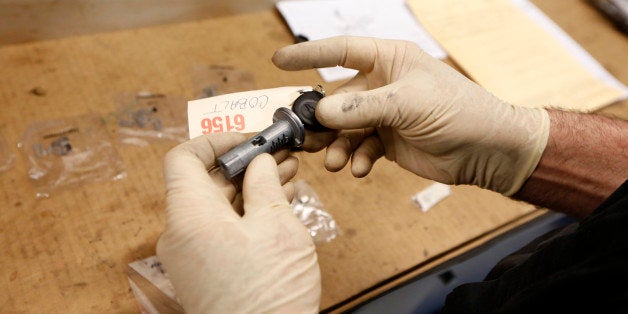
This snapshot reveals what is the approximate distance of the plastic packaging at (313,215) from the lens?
0.81 meters

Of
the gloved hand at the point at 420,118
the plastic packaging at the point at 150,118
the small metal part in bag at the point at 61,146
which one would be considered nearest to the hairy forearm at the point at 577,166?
the gloved hand at the point at 420,118

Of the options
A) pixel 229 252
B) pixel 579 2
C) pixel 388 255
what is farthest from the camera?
pixel 579 2

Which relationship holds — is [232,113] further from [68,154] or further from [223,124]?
[68,154]

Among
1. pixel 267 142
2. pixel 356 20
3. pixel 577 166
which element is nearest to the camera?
pixel 267 142

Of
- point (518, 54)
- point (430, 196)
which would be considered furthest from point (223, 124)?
point (518, 54)

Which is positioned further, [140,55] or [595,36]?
[595,36]

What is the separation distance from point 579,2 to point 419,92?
1.22 m

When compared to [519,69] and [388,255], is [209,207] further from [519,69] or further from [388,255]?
[519,69]

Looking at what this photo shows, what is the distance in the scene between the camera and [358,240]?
2.68 ft

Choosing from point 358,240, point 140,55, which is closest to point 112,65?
point 140,55

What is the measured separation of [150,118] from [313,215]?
1.28 ft

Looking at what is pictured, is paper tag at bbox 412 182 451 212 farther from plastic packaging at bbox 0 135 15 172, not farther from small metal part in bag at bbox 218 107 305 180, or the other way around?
plastic packaging at bbox 0 135 15 172

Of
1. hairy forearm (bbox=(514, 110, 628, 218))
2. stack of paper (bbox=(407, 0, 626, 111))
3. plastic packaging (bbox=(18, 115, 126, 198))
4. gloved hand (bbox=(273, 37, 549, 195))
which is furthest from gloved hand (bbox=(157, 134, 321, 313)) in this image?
stack of paper (bbox=(407, 0, 626, 111))

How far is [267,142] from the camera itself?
604mm
